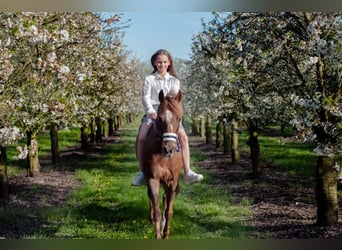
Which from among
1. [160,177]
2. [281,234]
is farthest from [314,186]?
[160,177]

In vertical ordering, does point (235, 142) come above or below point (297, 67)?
below

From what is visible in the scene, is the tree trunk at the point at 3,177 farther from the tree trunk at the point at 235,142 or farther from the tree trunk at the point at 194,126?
the tree trunk at the point at 235,142

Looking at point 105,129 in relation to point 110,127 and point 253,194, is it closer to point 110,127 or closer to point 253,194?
point 110,127

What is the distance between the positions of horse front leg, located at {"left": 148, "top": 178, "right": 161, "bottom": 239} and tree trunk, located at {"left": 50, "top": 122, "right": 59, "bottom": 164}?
1925 millimetres

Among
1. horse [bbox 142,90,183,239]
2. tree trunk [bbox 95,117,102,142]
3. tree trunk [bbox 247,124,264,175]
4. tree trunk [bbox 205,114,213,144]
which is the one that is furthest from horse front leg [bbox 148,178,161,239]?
tree trunk [bbox 95,117,102,142]

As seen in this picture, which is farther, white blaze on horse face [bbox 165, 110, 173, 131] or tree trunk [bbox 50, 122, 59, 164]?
tree trunk [bbox 50, 122, 59, 164]

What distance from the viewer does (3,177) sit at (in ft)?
22.8

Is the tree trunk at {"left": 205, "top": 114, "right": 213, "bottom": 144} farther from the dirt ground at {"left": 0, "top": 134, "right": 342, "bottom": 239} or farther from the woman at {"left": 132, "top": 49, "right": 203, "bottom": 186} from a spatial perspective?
the woman at {"left": 132, "top": 49, "right": 203, "bottom": 186}

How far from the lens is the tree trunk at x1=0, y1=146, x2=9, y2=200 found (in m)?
6.63

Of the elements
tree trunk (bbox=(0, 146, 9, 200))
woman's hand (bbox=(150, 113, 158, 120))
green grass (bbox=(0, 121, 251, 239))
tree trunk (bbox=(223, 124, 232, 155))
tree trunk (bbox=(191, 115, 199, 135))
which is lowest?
green grass (bbox=(0, 121, 251, 239))

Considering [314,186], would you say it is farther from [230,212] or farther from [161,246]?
[161,246]

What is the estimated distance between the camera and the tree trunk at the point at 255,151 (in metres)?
6.52

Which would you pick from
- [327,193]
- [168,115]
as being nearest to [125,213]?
[168,115]

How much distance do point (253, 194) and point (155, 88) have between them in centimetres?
181
